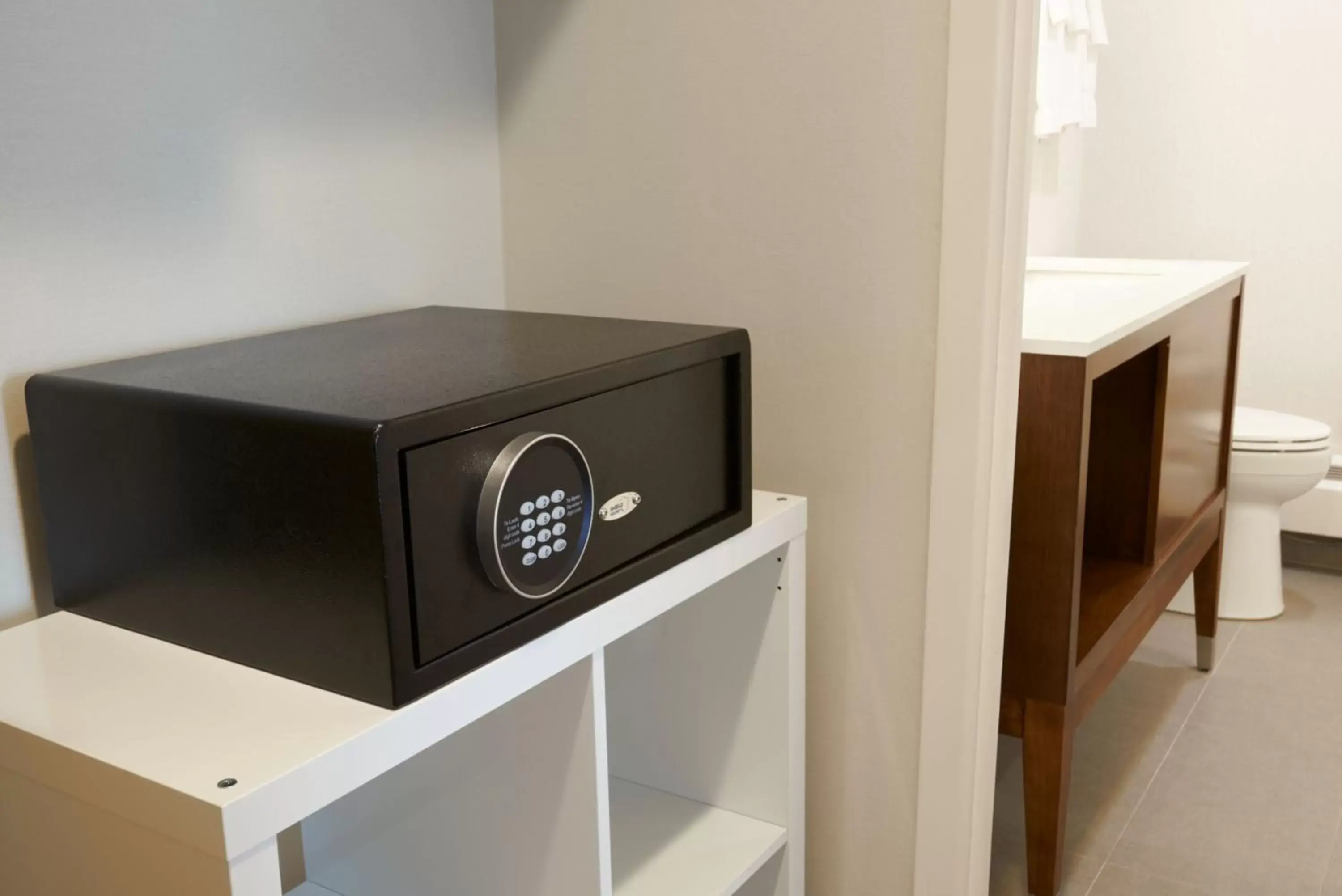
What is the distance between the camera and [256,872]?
59 centimetres

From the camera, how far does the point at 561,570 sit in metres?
0.78

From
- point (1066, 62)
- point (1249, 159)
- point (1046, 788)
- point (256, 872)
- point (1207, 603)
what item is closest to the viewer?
point (256, 872)

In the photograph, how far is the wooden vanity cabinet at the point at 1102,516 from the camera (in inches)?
55.9

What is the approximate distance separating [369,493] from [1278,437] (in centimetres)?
219

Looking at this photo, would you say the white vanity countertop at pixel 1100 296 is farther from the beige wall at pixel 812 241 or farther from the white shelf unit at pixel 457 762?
the white shelf unit at pixel 457 762

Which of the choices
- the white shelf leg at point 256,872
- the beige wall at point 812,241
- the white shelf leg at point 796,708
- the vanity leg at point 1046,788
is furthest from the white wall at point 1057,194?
the white shelf leg at point 256,872

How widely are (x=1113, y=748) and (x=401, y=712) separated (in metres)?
1.59

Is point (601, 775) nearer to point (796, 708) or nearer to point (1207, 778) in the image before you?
point (796, 708)

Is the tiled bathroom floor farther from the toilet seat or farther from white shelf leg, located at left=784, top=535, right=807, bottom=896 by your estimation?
white shelf leg, located at left=784, top=535, right=807, bottom=896

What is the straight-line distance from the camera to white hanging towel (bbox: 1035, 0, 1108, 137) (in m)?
2.46

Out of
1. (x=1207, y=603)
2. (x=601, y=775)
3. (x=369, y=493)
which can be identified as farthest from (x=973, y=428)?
(x=1207, y=603)

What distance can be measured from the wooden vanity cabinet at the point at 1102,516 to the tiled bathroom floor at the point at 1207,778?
11 cm

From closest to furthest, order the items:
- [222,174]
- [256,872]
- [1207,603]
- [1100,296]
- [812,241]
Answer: [256,872], [222,174], [812,241], [1100,296], [1207,603]

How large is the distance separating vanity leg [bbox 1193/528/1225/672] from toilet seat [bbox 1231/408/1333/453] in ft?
0.75
